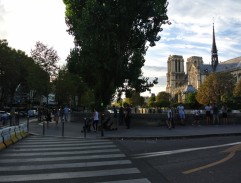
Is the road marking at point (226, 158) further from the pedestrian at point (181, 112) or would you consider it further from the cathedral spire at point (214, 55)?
the cathedral spire at point (214, 55)

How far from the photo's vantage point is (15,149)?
15.3 meters

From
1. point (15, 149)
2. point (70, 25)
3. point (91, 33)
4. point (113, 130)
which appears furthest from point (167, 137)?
point (70, 25)

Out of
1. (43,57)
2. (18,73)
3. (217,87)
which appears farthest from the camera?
(217,87)

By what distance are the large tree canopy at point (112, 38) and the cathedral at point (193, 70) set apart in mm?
108411

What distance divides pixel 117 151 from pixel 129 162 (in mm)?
2858

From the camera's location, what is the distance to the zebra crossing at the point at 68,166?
9.12m

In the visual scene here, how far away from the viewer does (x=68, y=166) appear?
35.7 ft

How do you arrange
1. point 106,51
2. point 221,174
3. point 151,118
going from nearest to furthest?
1. point 221,174
2. point 106,51
3. point 151,118

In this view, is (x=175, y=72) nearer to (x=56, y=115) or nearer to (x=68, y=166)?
(x=56, y=115)

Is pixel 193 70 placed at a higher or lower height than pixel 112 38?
higher

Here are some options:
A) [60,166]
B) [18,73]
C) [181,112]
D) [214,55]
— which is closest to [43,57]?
[18,73]

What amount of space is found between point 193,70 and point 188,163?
165494 mm

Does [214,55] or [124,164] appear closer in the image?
[124,164]

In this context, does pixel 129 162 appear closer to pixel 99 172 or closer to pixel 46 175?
pixel 99 172
